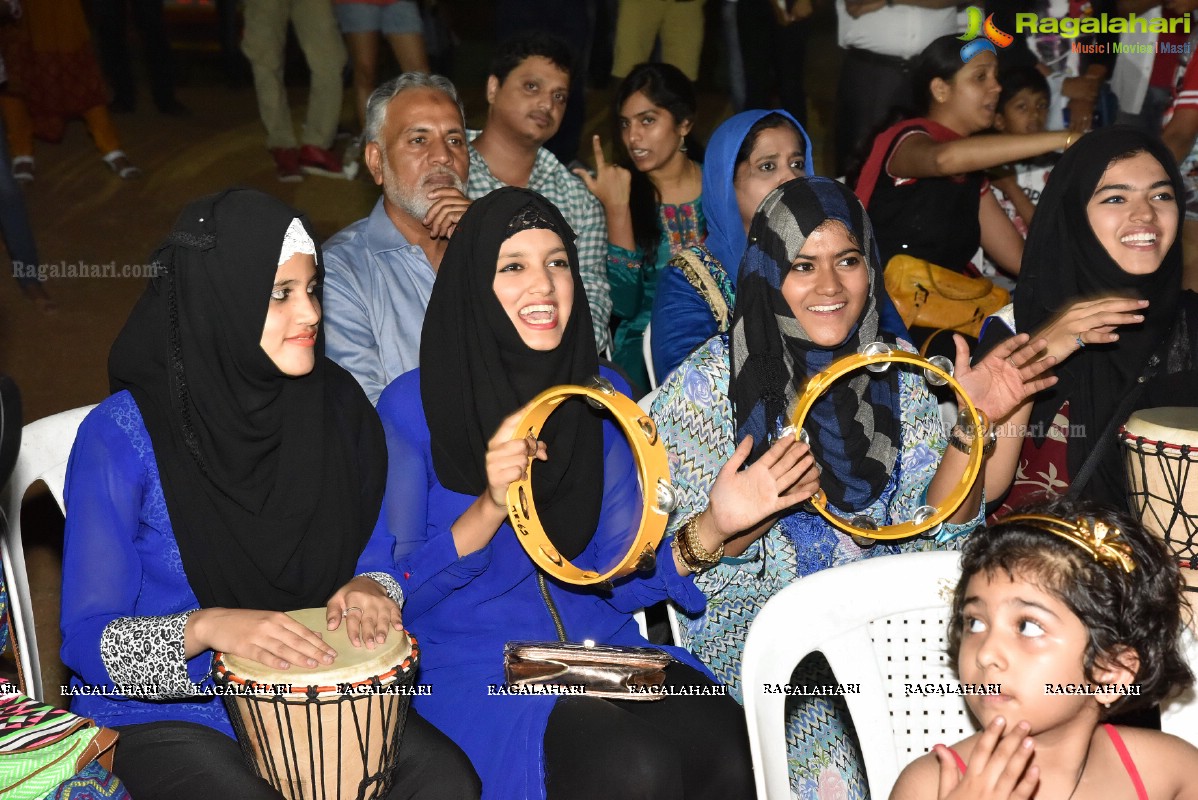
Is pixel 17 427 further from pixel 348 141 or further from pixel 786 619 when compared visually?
pixel 348 141

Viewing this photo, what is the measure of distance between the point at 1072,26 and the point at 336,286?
4442 millimetres

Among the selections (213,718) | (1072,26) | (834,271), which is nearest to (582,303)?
(834,271)

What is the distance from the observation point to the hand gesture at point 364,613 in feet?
7.64

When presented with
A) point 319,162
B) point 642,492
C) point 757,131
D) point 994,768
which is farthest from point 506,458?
point 319,162

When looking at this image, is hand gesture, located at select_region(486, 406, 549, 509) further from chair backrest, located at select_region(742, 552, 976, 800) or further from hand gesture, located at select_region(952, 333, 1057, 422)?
hand gesture, located at select_region(952, 333, 1057, 422)

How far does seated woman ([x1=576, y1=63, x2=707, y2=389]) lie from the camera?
4680 millimetres

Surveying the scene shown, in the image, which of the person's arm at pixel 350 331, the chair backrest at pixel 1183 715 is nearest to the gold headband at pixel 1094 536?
the chair backrest at pixel 1183 715

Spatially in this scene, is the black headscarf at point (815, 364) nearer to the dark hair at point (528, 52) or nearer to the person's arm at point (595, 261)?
the person's arm at point (595, 261)

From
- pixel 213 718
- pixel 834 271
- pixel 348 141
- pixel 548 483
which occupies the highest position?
pixel 348 141

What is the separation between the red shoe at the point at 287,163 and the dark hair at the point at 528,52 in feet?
13.5

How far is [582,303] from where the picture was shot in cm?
281

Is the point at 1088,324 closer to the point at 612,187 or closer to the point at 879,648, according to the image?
the point at 879,648

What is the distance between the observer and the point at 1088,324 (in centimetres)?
289

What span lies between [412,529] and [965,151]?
8.74 feet
